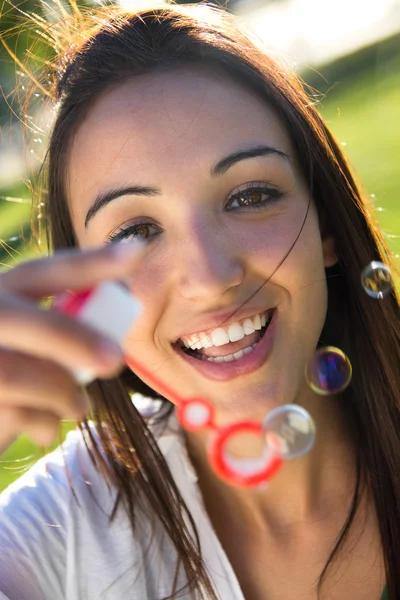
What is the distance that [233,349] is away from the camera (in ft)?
4.51

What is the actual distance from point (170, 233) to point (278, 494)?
2.03ft

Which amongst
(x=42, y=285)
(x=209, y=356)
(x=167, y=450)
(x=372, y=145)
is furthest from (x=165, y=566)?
(x=372, y=145)

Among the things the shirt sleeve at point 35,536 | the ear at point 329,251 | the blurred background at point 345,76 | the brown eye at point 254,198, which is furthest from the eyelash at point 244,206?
the blurred background at point 345,76

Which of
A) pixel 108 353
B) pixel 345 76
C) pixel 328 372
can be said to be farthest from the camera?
pixel 345 76

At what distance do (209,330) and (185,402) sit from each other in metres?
0.15

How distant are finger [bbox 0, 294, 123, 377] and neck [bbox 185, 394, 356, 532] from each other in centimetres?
93

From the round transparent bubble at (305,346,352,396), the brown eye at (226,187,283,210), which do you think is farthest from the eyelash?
the round transparent bubble at (305,346,352,396)

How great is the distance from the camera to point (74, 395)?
0.73m

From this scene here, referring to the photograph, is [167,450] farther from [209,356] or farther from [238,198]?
[238,198]

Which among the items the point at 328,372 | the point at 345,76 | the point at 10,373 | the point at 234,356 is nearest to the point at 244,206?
the point at 234,356

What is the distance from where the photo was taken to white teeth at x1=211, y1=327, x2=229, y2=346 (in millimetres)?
1353

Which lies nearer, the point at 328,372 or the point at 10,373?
the point at 10,373

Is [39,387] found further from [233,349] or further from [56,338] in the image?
[233,349]

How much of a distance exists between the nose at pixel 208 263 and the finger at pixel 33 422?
1.73 feet
